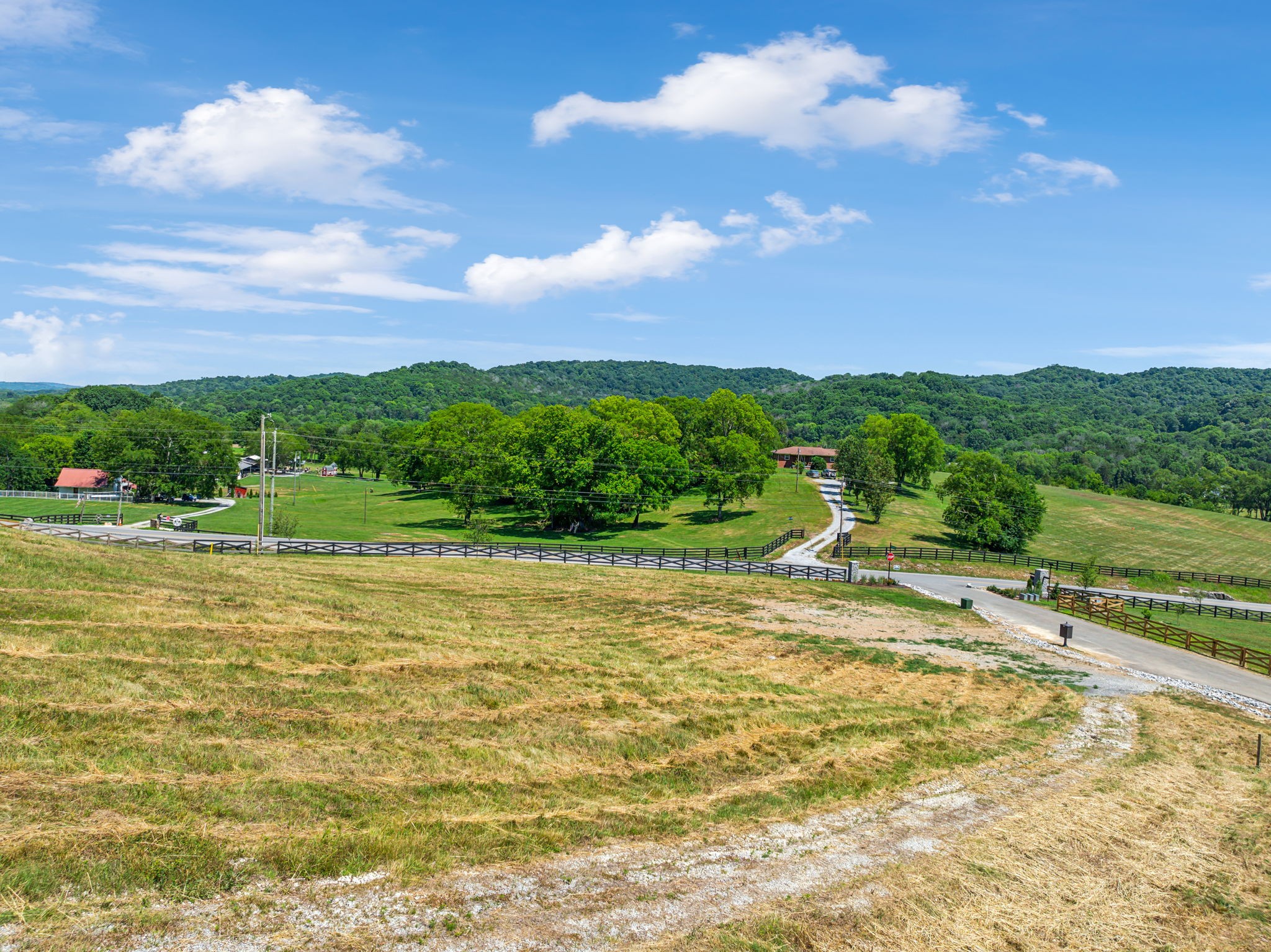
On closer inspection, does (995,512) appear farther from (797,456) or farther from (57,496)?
(57,496)

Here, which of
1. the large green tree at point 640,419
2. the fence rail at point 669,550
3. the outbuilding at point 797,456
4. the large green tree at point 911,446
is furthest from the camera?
the outbuilding at point 797,456

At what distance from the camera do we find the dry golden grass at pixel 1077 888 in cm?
1221

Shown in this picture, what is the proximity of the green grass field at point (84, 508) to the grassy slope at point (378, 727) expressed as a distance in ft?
169

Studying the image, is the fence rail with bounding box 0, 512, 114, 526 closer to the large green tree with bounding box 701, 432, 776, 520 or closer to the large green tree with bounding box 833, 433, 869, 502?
the large green tree with bounding box 701, 432, 776, 520

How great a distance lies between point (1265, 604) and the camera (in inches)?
2539

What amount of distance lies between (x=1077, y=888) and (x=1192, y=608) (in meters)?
53.4

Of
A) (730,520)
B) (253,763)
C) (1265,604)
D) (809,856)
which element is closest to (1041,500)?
(1265,604)

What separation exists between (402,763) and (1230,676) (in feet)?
119

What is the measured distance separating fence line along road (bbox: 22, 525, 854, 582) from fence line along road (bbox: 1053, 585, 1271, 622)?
53.4ft

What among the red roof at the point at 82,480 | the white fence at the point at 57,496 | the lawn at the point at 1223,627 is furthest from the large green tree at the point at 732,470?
the red roof at the point at 82,480

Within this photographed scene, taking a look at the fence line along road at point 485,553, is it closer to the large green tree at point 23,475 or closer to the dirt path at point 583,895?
the dirt path at point 583,895

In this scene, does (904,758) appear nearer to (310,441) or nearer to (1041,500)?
(1041,500)

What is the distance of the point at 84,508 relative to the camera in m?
81.3

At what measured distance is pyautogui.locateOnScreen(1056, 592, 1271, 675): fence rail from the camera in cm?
3666
